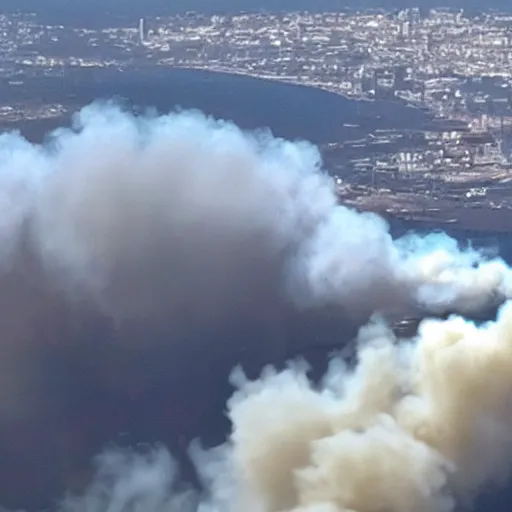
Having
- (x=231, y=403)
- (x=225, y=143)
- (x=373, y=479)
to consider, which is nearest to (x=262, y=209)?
(x=225, y=143)

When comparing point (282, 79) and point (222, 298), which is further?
point (282, 79)

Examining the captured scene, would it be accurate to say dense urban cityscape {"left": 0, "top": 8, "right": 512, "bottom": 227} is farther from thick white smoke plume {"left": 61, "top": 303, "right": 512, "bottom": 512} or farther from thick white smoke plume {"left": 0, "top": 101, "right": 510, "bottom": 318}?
thick white smoke plume {"left": 61, "top": 303, "right": 512, "bottom": 512}

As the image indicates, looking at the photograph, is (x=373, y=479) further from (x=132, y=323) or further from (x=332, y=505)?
(x=132, y=323)

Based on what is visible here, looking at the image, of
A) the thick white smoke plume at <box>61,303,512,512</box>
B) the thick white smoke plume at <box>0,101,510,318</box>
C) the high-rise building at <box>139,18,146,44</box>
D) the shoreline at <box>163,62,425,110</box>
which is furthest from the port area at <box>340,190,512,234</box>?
the high-rise building at <box>139,18,146,44</box>

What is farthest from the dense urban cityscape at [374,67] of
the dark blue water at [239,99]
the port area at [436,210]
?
the dark blue water at [239,99]

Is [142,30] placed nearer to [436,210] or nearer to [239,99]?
[239,99]

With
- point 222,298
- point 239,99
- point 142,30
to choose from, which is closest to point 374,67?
point 239,99

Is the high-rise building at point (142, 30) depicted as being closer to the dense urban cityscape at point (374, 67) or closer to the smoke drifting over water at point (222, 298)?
the dense urban cityscape at point (374, 67)
